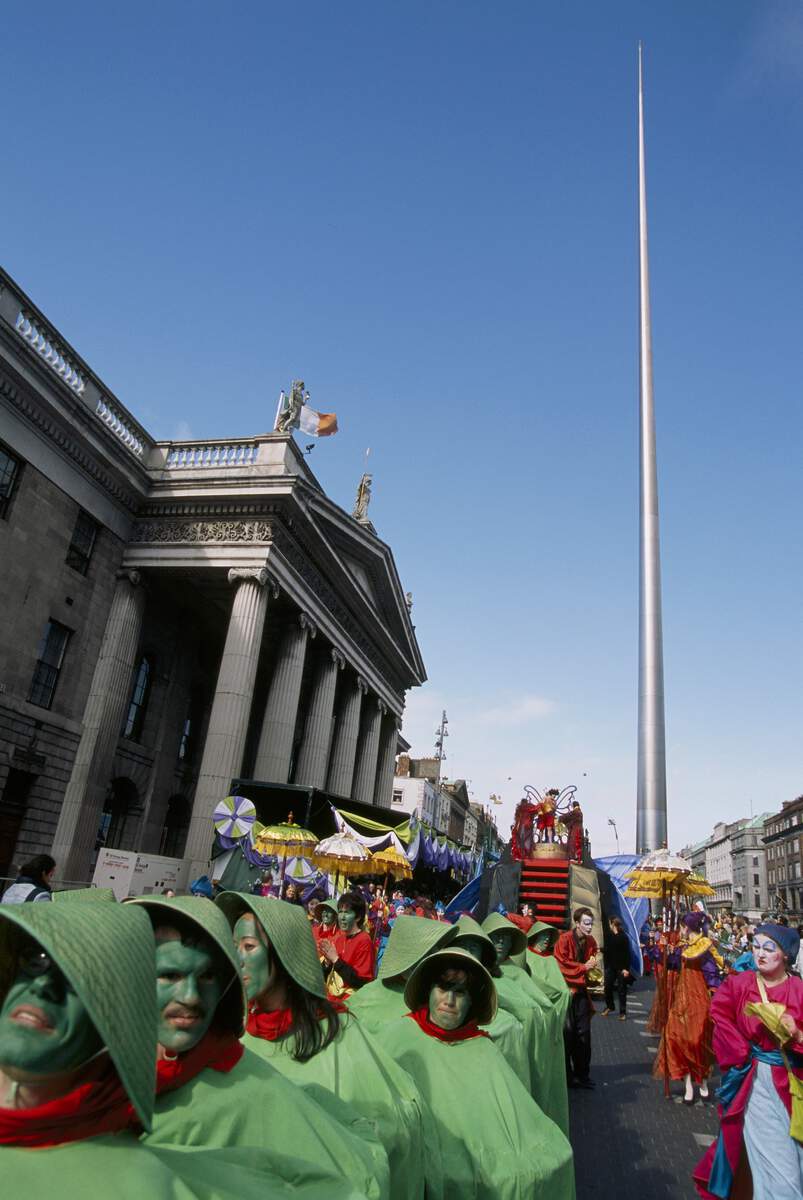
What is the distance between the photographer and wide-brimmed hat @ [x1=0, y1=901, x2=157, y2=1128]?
1229 millimetres

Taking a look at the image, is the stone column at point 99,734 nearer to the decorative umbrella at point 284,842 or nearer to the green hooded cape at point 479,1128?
the decorative umbrella at point 284,842

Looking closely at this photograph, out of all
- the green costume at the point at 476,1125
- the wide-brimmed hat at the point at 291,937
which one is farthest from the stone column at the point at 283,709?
the wide-brimmed hat at the point at 291,937

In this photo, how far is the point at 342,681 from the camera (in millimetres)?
34031

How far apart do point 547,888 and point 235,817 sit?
7.97m

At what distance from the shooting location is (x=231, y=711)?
22312mm

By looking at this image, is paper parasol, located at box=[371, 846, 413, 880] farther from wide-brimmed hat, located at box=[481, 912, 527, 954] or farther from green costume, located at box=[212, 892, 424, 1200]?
green costume, located at box=[212, 892, 424, 1200]

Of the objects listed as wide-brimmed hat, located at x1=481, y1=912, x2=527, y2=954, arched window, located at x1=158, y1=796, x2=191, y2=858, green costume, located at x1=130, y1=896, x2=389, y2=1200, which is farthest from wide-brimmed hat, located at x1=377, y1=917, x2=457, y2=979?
arched window, located at x1=158, y1=796, x2=191, y2=858

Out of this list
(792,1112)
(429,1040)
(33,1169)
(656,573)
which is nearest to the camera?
(33,1169)

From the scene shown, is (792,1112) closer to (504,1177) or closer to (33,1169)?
(504,1177)

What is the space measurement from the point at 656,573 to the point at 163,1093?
32986mm

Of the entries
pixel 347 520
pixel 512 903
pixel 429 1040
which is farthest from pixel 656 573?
pixel 429 1040

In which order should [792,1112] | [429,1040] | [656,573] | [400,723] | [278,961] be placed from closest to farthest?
[278,961] → [429,1040] → [792,1112] → [656,573] → [400,723]

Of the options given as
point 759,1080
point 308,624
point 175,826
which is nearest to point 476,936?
point 759,1080

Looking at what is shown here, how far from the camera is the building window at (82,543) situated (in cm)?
2222
